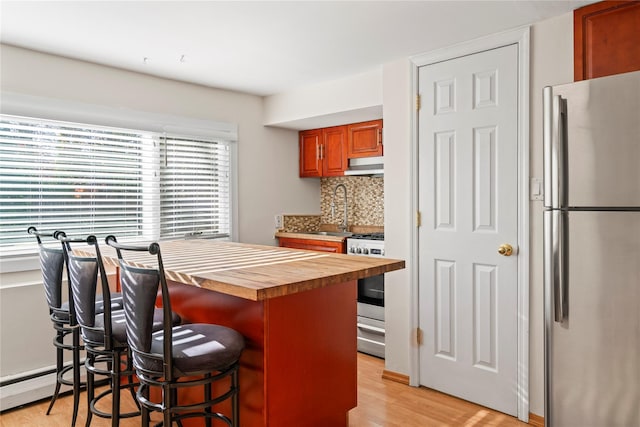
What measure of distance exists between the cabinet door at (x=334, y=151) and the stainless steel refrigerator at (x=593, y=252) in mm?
2513

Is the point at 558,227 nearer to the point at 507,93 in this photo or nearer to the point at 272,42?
the point at 507,93

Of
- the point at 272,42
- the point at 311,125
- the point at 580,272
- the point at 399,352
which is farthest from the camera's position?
the point at 311,125

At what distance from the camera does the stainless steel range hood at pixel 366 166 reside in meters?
3.92

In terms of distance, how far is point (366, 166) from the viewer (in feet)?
13.3

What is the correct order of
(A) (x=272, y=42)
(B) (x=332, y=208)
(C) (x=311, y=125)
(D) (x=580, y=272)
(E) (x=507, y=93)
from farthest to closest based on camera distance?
(B) (x=332, y=208) < (C) (x=311, y=125) < (A) (x=272, y=42) < (E) (x=507, y=93) < (D) (x=580, y=272)

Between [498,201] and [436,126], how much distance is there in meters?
0.66

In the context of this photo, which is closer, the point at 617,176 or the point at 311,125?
the point at 617,176

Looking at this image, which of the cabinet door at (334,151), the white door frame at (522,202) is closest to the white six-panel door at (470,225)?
the white door frame at (522,202)

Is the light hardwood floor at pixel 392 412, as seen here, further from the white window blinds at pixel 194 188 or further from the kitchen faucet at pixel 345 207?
the kitchen faucet at pixel 345 207

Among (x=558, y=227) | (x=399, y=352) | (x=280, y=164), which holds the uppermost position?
(x=280, y=164)

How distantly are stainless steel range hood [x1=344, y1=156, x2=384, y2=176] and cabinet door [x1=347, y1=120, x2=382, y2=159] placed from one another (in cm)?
4

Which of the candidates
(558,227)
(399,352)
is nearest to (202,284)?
(558,227)

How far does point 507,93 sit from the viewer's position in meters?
2.68

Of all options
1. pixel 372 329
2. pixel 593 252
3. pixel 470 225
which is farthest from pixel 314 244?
pixel 593 252
